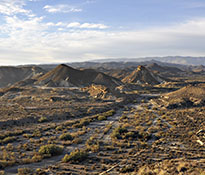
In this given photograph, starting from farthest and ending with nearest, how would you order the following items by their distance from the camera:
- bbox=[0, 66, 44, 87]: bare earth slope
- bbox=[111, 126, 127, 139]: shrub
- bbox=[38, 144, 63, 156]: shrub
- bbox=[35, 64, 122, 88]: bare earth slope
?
bbox=[0, 66, 44, 87]: bare earth slope → bbox=[35, 64, 122, 88]: bare earth slope → bbox=[111, 126, 127, 139]: shrub → bbox=[38, 144, 63, 156]: shrub

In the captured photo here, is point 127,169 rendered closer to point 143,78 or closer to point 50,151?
point 50,151

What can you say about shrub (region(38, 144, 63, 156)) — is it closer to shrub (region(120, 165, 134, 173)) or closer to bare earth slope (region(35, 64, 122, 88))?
shrub (region(120, 165, 134, 173))

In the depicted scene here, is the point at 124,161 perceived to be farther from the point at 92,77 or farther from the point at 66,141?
the point at 92,77

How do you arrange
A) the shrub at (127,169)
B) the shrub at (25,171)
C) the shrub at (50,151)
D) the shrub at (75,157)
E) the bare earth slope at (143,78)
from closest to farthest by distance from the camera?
the shrub at (25,171)
the shrub at (127,169)
the shrub at (75,157)
the shrub at (50,151)
the bare earth slope at (143,78)

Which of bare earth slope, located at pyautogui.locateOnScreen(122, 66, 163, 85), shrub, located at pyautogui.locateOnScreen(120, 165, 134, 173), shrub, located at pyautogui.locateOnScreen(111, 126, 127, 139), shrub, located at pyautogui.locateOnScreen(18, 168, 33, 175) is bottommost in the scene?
shrub, located at pyautogui.locateOnScreen(111, 126, 127, 139)

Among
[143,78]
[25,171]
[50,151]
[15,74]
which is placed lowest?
[50,151]

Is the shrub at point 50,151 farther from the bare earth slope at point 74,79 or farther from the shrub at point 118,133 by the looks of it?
the bare earth slope at point 74,79

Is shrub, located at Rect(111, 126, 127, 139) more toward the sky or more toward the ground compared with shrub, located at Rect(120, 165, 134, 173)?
more toward the ground

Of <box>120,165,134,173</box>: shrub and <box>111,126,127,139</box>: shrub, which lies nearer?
<box>120,165,134,173</box>: shrub

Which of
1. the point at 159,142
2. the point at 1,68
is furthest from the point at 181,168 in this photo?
the point at 1,68

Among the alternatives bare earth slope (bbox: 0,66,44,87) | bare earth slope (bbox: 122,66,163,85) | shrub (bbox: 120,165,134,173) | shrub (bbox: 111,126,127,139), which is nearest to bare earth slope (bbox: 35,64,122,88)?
bare earth slope (bbox: 122,66,163,85)

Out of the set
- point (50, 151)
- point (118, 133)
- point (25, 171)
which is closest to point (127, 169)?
point (25, 171)

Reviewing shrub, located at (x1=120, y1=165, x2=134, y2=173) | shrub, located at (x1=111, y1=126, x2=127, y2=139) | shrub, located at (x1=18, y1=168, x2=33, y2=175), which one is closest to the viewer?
shrub, located at (x1=18, y1=168, x2=33, y2=175)

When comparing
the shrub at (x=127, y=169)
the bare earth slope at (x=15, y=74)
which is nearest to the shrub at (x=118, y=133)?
the shrub at (x=127, y=169)
